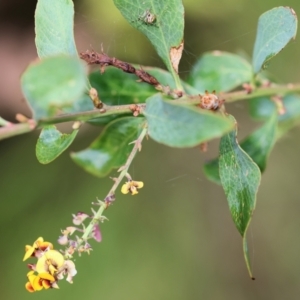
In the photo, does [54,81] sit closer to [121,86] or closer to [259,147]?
[121,86]

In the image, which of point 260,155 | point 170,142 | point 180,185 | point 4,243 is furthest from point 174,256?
point 170,142

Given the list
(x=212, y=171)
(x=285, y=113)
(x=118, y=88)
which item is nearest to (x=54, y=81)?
(x=118, y=88)

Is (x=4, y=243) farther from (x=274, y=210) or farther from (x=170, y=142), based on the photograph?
(x=170, y=142)

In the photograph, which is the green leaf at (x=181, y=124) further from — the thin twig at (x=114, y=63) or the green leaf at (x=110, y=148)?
the thin twig at (x=114, y=63)

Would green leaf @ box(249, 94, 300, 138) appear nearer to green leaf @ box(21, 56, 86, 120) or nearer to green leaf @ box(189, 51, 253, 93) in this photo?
green leaf @ box(189, 51, 253, 93)

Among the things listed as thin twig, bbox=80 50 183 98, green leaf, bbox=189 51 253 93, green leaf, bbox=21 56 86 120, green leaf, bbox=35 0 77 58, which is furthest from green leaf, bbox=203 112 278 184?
green leaf, bbox=21 56 86 120
